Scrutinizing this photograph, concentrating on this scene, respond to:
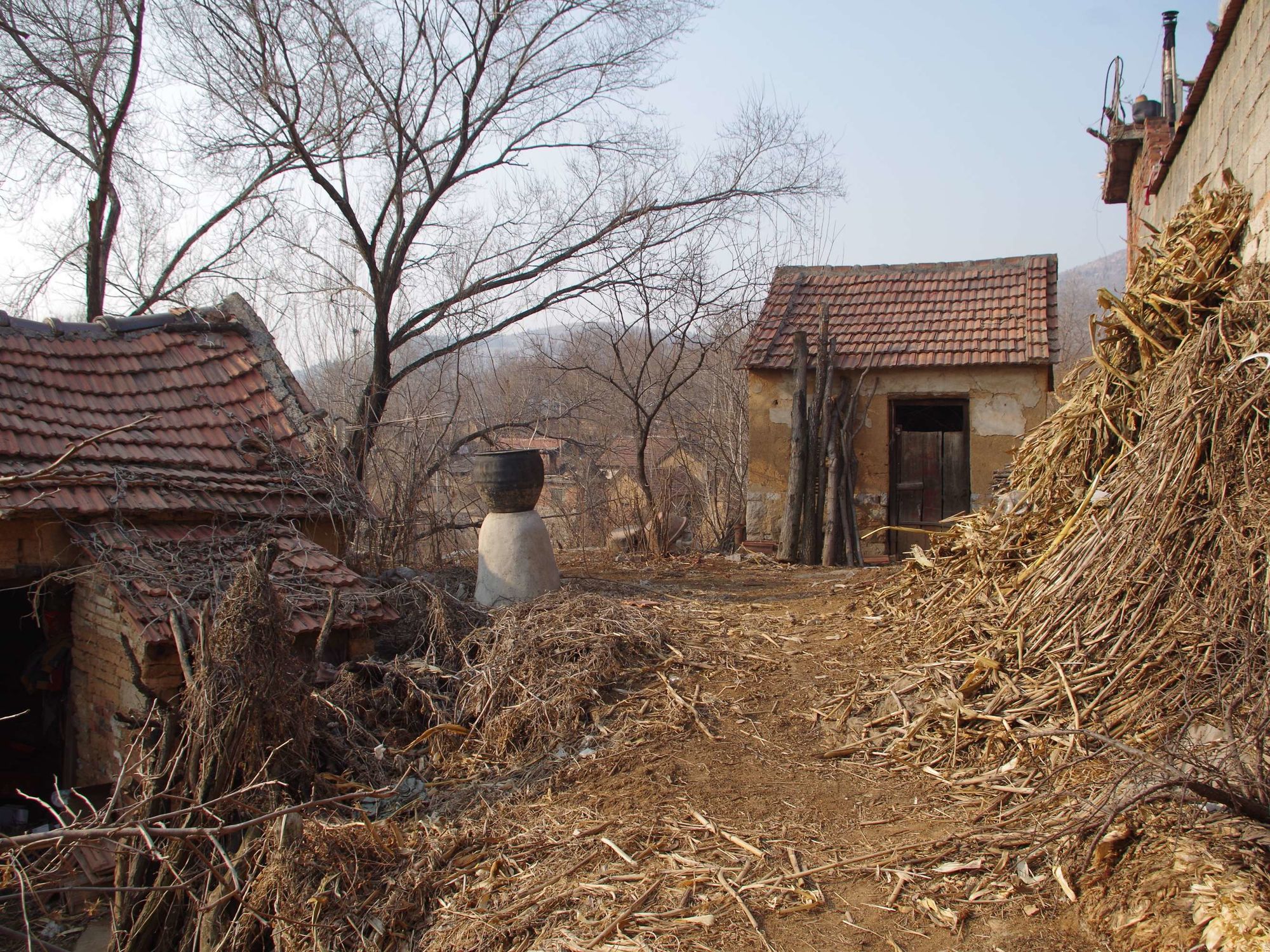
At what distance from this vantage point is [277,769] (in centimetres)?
486

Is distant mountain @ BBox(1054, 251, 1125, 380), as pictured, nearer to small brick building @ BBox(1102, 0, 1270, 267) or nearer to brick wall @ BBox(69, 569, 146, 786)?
small brick building @ BBox(1102, 0, 1270, 267)

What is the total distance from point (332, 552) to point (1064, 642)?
570 cm

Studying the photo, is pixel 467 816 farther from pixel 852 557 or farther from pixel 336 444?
pixel 852 557

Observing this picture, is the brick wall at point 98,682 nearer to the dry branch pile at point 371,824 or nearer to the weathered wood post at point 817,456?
the dry branch pile at point 371,824

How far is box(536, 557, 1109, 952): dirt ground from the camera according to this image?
10.8 ft

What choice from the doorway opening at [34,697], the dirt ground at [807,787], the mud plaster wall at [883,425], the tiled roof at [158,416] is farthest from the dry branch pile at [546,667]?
the mud plaster wall at [883,425]

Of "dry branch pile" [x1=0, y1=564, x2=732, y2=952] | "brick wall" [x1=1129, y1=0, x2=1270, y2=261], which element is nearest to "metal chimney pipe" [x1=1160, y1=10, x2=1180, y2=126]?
"brick wall" [x1=1129, y1=0, x2=1270, y2=261]

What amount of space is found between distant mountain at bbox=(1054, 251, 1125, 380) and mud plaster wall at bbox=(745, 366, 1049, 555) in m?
0.63

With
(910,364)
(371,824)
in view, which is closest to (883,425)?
(910,364)

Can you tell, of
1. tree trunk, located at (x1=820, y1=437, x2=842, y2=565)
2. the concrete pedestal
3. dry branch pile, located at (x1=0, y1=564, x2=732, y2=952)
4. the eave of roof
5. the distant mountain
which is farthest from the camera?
the distant mountain

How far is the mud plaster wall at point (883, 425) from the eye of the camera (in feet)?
38.2

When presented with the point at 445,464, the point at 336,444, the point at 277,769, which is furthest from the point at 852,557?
the point at 277,769

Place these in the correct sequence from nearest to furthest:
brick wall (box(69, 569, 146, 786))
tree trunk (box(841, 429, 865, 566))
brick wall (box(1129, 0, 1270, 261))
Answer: brick wall (box(1129, 0, 1270, 261)) < brick wall (box(69, 569, 146, 786)) < tree trunk (box(841, 429, 865, 566))

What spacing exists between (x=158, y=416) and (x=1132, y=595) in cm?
677
